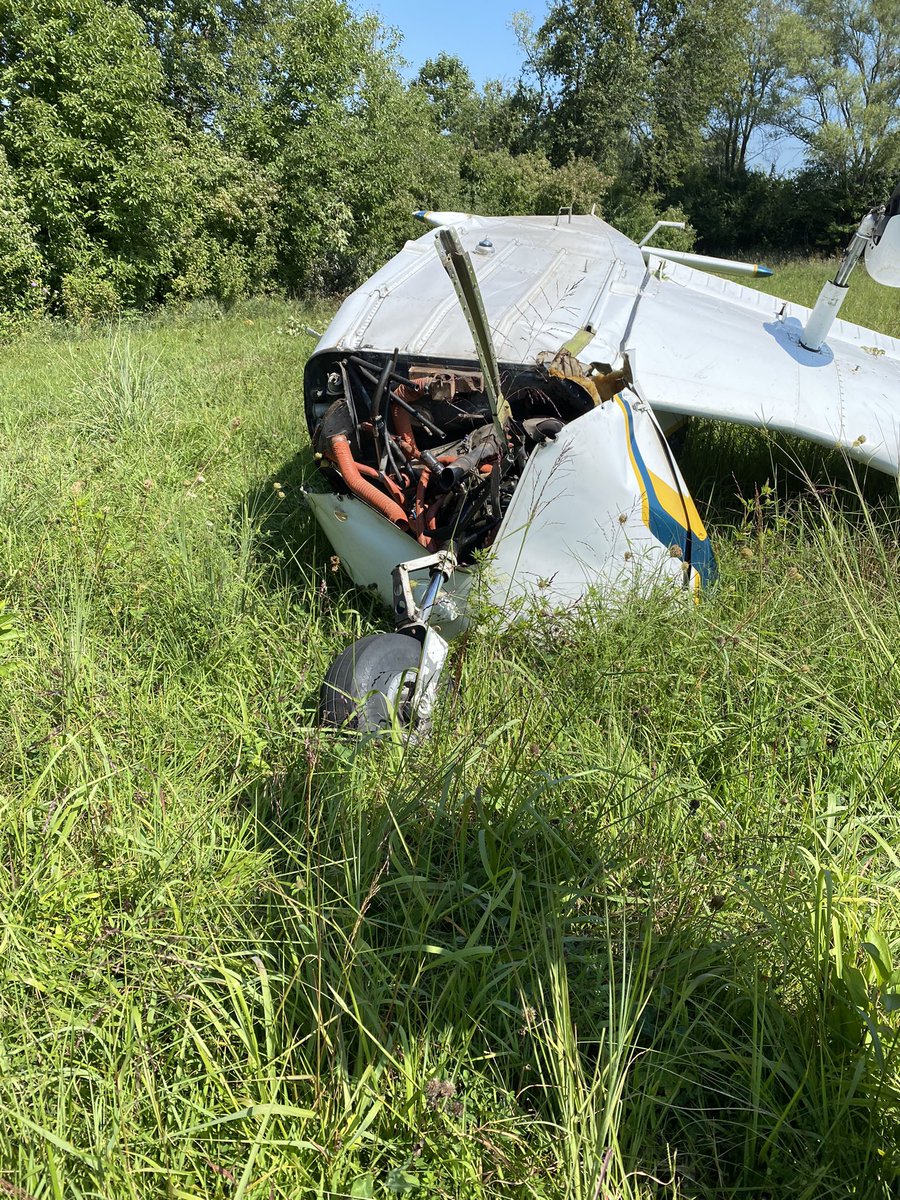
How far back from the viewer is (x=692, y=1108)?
5.50 ft

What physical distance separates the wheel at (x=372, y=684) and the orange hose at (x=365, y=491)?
75 centimetres

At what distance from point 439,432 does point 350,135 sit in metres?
20.3

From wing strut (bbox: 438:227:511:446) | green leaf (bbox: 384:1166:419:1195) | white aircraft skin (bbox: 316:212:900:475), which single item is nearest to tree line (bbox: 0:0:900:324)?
white aircraft skin (bbox: 316:212:900:475)

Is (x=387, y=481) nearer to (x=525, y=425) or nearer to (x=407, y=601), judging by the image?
(x=525, y=425)

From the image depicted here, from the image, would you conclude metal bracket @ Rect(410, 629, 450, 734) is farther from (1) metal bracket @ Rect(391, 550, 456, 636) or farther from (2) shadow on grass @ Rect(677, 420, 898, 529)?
(2) shadow on grass @ Rect(677, 420, 898, 529)

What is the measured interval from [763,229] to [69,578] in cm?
4165

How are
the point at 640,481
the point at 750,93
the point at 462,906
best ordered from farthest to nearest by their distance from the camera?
the point at 750,93, the point at 640,481, the point at 462,906

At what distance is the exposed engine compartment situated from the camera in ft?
12.1

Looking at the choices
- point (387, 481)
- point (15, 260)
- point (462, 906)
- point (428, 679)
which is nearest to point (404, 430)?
point (387, 481)

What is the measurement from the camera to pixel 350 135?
20.5m

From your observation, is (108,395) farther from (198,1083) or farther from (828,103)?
(828,103)

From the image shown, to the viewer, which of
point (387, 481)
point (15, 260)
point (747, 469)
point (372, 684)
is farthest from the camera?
point (15, 260)

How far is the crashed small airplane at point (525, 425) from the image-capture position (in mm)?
3438

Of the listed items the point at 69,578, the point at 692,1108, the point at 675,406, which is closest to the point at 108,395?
the point at 69,578
